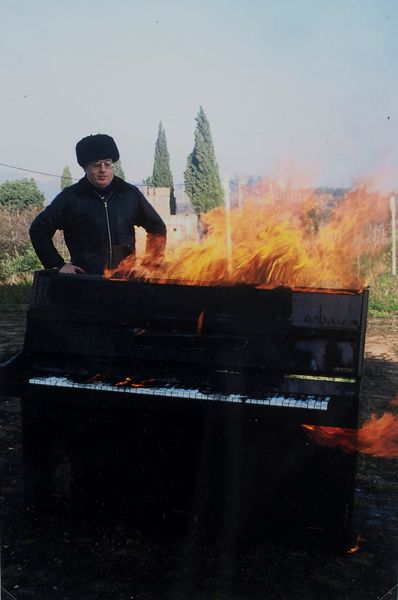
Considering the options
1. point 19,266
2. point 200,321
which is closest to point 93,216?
point 200,321

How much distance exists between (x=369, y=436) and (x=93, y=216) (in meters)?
3.79

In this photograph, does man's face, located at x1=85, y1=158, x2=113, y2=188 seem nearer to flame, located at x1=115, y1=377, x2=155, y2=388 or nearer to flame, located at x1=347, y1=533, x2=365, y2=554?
flame, located at x1=115, y1=377, x2=155, y2=388

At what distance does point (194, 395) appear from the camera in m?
3.69

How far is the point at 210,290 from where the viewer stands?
4176 millimetres

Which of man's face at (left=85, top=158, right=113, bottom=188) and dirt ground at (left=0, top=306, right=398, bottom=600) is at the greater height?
man's face at (left=85, top=158, right=113, bottom=188)

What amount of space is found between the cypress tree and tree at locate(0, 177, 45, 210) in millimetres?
14127

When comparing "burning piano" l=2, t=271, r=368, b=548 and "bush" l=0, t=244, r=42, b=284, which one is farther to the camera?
"bush" l=0, t=244, r=42, b=284

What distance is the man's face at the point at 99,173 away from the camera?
6.02 meters

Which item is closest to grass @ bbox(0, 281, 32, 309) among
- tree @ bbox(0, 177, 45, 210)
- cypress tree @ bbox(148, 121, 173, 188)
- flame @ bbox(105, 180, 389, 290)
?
flame @ bbox(105, 180, 389, 290)

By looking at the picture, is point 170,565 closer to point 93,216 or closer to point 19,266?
point 93,216

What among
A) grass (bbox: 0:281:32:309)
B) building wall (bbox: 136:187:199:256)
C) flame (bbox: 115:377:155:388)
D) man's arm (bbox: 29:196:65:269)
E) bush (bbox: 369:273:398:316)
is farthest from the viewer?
building wall (bbox: 136:187:199:256)

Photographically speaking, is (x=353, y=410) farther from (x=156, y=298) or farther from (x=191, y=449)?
(x=156, y=298)

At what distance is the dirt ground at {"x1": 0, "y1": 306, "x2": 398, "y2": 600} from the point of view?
11.6 ft

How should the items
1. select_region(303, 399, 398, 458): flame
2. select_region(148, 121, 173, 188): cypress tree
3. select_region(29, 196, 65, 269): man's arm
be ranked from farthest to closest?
select_region(148, 121, 173, 188): cypress tree → select_region(29, 196, 65, 269): man's arm → select_region(303, 399, 398, 458): flame
